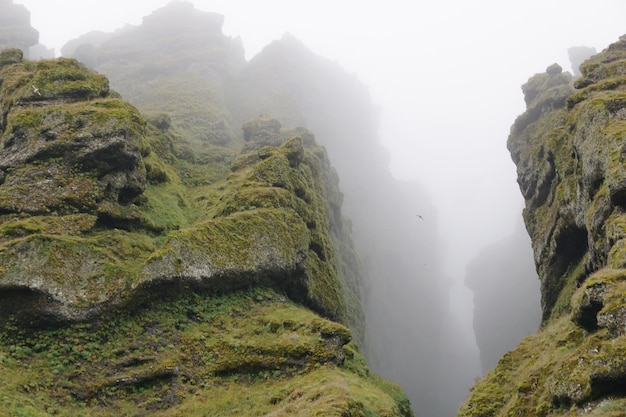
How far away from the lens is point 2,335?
17844 mm

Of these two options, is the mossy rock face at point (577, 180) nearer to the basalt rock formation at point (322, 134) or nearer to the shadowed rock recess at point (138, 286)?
the shadowed rock recess at point (138, 286)

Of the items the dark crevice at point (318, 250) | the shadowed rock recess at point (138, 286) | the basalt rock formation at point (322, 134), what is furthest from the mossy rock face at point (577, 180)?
the basalt rock formation at point (322, 134)

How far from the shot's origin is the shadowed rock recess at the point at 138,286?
17.6 m

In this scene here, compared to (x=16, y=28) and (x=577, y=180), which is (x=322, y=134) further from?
(x=577, y=180)

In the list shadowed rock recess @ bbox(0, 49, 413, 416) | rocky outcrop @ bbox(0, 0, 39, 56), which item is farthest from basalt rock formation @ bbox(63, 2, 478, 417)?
rocky outcrop @ bbox(0, 0, 39, 56)

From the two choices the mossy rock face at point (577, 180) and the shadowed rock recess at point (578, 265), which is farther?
the mossy rock face at point (577, 180)

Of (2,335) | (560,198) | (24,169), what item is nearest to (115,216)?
(24,169)

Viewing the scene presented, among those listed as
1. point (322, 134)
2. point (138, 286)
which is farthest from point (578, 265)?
point (322, 134)

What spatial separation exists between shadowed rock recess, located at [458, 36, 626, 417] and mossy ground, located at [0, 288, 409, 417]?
225 inches

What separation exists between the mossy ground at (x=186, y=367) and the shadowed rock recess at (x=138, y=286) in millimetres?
71

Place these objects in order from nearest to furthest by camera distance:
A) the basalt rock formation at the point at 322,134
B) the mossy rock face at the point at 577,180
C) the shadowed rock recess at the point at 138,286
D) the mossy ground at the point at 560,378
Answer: the mossy ground at the point at 560,378
the shadowed rock recess at the point at 138,286
the mossy rock face at the point at 577,180
the basalt rock formation at the point at 322,134

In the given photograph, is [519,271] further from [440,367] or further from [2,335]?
[2,335]

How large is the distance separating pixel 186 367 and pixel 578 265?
2451cm

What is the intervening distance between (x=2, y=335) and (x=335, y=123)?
137 m
